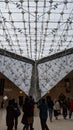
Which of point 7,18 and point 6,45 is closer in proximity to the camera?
point 7,18

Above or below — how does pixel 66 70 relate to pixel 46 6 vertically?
below

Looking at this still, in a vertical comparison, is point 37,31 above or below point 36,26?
below

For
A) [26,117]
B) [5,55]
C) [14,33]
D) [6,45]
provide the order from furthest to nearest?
[5,55] → [6,45] → [14,33] → [26,117]

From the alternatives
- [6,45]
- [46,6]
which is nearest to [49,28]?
[46,6]

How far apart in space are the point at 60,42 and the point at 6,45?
699cm

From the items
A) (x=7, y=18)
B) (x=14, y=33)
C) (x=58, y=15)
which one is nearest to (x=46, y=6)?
(x=58, y=15)

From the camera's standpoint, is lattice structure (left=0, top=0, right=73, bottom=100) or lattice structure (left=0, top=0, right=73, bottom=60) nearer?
lattice structure (left=0, top=0, right=73, bottom=60)

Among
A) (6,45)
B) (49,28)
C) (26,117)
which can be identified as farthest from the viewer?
(6,45)

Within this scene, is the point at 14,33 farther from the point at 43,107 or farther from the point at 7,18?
the point at 43,107

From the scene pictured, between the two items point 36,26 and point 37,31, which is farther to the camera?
point 37,31

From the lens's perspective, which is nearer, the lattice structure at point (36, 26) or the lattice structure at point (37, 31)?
the lattice structure at point (36, 26)

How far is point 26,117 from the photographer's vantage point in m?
16.3

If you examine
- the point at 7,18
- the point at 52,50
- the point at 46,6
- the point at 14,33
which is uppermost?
the point at 46,6

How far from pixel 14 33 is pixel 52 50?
1009 centimetres
